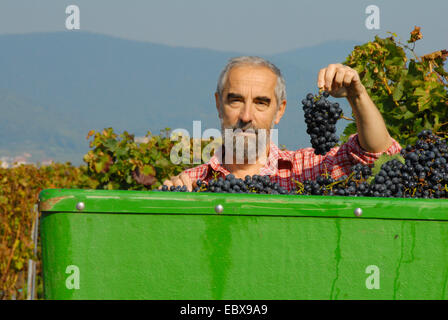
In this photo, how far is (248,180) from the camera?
2.37 meters

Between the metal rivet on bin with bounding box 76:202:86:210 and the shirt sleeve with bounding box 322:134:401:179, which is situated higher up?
the shirt sleeve with bounding box 322:134:401:179

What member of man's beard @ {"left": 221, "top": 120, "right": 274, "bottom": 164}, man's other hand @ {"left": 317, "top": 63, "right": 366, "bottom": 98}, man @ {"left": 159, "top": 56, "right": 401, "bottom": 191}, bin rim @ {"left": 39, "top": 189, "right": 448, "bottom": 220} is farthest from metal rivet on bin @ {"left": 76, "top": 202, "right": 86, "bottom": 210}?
man's beard @ {"left": 221, "top": 120, "right": 274, "bottom": 164}

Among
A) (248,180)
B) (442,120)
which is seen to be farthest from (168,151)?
(248,180)

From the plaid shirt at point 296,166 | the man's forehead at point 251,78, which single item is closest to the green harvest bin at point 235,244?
the plaid shirt at point 296,166

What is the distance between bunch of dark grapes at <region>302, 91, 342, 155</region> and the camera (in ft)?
8.98

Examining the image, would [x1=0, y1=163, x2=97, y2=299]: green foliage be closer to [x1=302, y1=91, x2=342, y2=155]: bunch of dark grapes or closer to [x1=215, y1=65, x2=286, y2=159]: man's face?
[x1=215, y1=65, x2=286, y2=159]: man's face

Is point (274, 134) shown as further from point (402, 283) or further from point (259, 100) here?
point (402, 283)

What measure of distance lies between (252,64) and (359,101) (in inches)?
35.5

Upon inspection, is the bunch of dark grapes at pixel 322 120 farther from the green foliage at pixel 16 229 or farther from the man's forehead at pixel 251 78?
the green foliage at pixel 16 229

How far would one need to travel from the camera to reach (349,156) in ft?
10.0

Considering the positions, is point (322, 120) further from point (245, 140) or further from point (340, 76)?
point (245, 140)

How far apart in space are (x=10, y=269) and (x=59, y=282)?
20.8ft

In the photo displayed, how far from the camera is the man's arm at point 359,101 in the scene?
2.44 m

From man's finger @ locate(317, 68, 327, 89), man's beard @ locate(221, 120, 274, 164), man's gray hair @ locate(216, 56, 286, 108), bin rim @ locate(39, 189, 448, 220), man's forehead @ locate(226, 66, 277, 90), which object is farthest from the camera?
man's gray hair @ locate(216, 56, 286, 108)
